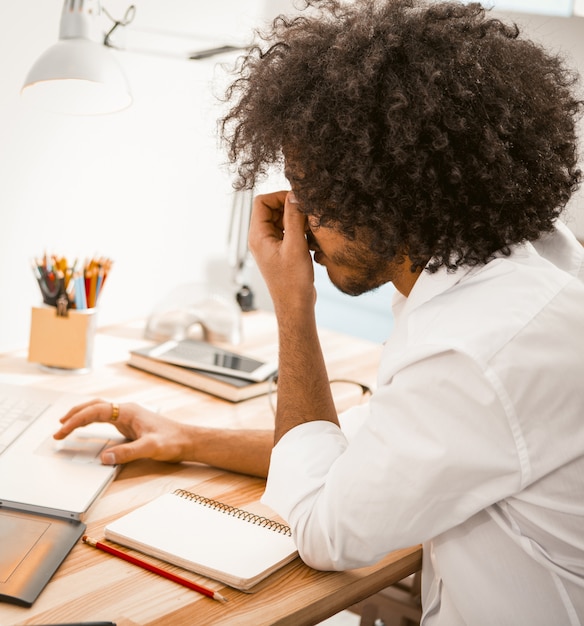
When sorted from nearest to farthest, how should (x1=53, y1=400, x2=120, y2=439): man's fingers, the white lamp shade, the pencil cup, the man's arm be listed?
the man's arm, (x1=53, y1=400, x2=120, y2=439): man's fingers, the white lamp shade, the pencil cup

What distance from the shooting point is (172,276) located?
2193 mm

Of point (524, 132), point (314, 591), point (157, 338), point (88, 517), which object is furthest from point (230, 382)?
point (524, 132)

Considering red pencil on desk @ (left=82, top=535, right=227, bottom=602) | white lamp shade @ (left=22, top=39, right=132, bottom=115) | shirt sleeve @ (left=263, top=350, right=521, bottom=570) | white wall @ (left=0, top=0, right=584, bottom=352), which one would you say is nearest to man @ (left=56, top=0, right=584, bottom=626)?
shirt sleeve @ (left=263, top=350, right=521, bottom=570)

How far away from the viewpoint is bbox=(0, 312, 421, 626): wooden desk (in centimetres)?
82

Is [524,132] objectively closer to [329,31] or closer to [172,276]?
[329,31]

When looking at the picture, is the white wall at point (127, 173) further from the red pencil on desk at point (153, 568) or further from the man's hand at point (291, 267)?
the red pencil on desk at point (153, 568)

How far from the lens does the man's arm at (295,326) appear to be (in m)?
1.06

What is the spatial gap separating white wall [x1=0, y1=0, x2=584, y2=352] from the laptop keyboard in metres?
0.48

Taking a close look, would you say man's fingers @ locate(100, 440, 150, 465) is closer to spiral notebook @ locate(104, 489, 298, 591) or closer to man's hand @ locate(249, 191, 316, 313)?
spiral notebook @ locate(104, 489, 298, 591)

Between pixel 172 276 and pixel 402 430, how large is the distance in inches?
56.2

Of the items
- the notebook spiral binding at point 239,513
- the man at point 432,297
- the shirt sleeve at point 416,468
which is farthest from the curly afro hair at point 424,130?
the notebook spiral binding at point 239,513

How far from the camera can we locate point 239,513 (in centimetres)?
104

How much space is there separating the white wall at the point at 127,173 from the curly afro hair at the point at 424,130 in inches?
19.9

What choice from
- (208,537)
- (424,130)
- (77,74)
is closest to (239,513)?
(208,537)
